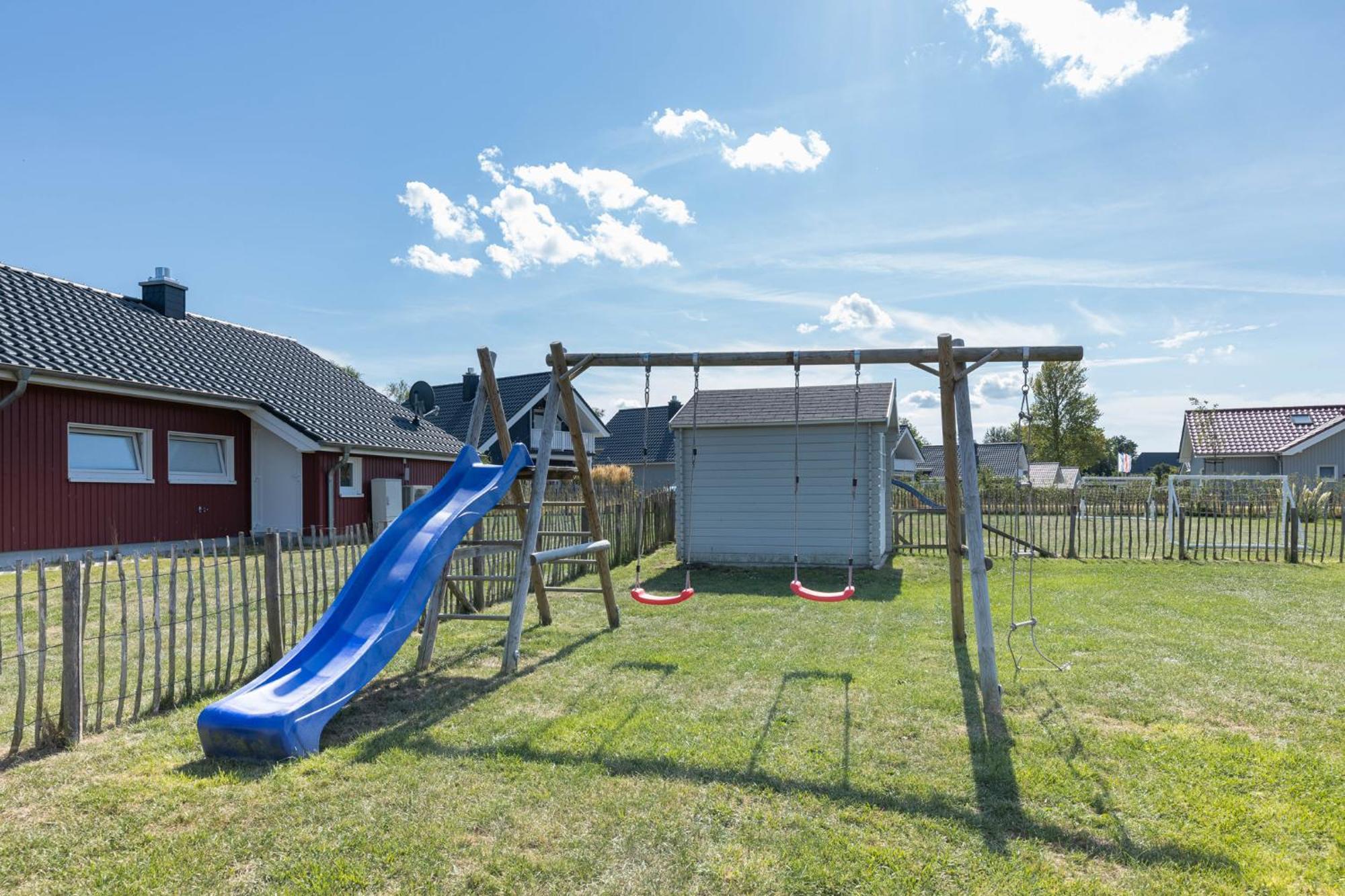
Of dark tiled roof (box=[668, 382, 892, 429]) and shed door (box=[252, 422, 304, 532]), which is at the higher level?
dark tiled roof (box=[668, 382, 892, 429])

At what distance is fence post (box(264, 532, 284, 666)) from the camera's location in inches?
240

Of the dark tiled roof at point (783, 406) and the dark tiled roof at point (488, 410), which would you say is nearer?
the dark tiled roof at point (783, 406)

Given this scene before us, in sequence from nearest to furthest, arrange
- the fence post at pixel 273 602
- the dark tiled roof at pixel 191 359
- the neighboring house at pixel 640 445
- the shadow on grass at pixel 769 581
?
the fence post at pixel 273 602
the shadow on grass at pixel 769 581
the dark tiled roof at pixel 191 359
the neighboring house at pixel 640 445

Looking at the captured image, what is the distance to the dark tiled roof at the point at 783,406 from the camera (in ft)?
44.8

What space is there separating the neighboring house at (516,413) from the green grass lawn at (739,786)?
21.6 m

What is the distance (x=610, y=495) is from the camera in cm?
1473

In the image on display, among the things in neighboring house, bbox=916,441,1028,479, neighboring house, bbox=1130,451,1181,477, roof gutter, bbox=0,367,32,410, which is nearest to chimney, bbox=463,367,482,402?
roof gutter, bbox=0,367,32,410

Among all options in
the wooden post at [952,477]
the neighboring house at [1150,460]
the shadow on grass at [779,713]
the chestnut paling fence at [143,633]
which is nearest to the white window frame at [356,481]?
the chestnut paling fence at [143,633]

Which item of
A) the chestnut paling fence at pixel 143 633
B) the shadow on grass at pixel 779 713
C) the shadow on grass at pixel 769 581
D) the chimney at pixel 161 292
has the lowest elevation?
the shadow on grass at pixel 769 581

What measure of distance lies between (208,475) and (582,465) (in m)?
11.8

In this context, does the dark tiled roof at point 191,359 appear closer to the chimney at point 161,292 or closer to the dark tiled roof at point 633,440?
the chimney at point 161,292

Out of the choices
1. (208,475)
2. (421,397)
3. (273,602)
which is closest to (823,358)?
(273,602)

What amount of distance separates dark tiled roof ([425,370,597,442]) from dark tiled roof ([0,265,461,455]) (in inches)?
217

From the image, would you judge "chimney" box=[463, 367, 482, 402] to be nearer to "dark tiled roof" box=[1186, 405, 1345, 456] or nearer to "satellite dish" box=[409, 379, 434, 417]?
"satellite dish" box=[409, 379, 434, 417]
